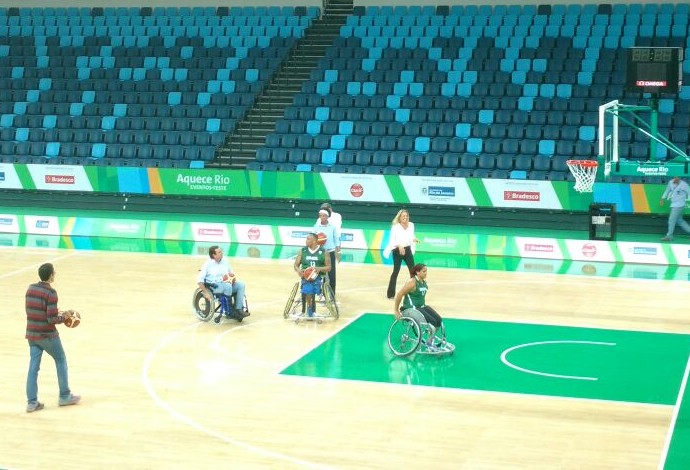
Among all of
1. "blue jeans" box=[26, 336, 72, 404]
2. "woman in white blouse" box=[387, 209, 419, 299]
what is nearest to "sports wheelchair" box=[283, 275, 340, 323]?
"woman in white blouse" box=[387, 209, 419, 299]

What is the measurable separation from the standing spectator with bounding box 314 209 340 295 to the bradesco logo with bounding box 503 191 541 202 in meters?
9.48

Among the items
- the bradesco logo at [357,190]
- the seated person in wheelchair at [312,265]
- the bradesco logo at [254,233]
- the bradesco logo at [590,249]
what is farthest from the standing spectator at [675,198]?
the seated person in wheelchair at [312,265]

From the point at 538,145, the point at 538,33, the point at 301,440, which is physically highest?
the point at 538,33

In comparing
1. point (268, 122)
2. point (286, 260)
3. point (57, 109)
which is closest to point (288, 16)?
point (268, 122)

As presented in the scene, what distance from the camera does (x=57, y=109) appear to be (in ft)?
116

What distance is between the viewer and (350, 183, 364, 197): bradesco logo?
29.7m

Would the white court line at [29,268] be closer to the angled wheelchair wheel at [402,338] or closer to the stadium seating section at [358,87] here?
the stadium seating section at [358,87]

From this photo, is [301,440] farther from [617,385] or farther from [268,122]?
[268,122]

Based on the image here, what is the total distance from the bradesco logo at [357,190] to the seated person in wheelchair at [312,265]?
1074 cm

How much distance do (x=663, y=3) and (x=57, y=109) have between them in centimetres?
1906

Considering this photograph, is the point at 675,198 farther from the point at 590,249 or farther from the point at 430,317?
the point at 430,317

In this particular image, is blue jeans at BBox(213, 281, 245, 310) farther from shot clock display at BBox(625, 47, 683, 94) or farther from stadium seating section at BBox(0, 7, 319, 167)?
stadium seating section at BBox(0, 7, 319, 167)

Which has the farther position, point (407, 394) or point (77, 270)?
point (77, 270)

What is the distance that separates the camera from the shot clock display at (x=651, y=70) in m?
18.8
